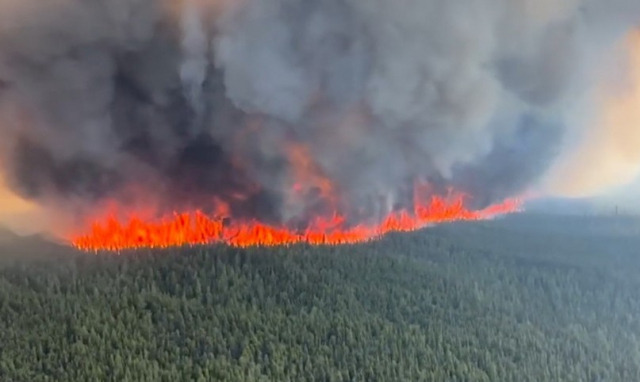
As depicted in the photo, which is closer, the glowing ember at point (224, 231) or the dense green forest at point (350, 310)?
the dense green forest at point (350, 310)

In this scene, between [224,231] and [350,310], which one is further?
[224,231]

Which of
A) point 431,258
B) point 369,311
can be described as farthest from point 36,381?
point 431,258

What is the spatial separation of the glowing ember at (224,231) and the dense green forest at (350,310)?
1.52ft

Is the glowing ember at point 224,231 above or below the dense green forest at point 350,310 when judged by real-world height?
above

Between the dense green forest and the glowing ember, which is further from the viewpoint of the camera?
the glowing ember

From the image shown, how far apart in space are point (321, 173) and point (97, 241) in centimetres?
424

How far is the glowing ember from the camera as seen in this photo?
49.2 feet

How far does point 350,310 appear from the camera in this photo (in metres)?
14.5

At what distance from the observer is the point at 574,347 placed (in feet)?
47.9

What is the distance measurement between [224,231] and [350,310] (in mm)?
3084

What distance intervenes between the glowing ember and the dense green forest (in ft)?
1.52

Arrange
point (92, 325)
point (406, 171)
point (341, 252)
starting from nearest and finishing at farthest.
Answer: point (92, 325) → point (341, 252) → point (406, 171)

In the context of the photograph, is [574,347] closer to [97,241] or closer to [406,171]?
[406,171]

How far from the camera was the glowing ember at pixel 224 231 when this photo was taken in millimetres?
14992
